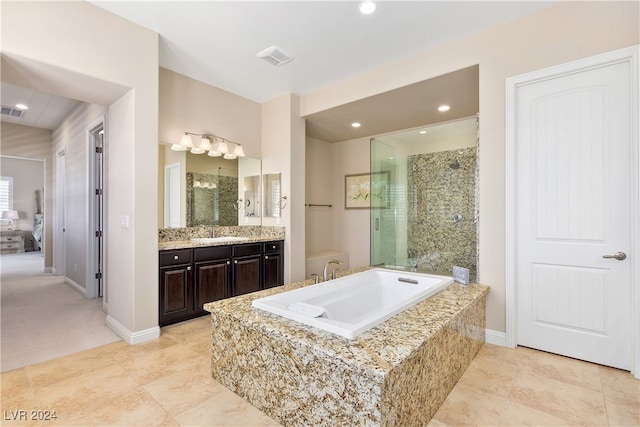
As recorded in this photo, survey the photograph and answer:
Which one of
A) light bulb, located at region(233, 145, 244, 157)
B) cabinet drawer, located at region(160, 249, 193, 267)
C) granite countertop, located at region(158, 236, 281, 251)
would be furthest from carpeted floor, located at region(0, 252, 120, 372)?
light bulb, located at region(233, 145, 244, 157)

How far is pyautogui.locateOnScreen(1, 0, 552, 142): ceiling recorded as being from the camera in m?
2.41

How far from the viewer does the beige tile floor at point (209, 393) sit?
167 centimetres

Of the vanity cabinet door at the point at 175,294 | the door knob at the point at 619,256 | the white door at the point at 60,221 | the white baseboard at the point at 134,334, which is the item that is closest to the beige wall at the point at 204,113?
the vanity cabinet door at the point at 175,294

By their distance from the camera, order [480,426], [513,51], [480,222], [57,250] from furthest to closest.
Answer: [57,250]
[480,222]
[513,51]
[480,426]

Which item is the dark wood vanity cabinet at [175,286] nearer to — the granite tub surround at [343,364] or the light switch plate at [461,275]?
the granite tub surround at [343,364]

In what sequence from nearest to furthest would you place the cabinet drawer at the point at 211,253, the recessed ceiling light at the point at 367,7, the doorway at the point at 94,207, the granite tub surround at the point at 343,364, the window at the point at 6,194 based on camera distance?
the granite tub surround at the point at 343,364 → the recessed ceiling light at the point at 367,7 → the cabinet drawer at the point at 211,253 → the doorway at the point at 94,207 → the window at the point at 6,194

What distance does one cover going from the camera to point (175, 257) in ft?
9.81

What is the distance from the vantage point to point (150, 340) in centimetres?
270

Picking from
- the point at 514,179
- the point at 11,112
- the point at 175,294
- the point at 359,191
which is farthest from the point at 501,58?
the point at 11,112

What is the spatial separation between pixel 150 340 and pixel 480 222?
125 inches

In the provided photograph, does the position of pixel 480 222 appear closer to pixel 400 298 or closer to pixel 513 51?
pixel 400 298

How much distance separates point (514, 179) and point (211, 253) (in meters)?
3.03

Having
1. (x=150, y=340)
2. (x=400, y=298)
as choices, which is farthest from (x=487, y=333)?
(x=150, y=340)

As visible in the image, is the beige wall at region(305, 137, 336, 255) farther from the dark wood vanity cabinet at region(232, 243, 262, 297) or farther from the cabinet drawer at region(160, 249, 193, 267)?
the cabinet drawer at region(160, 249, 193, 267)
